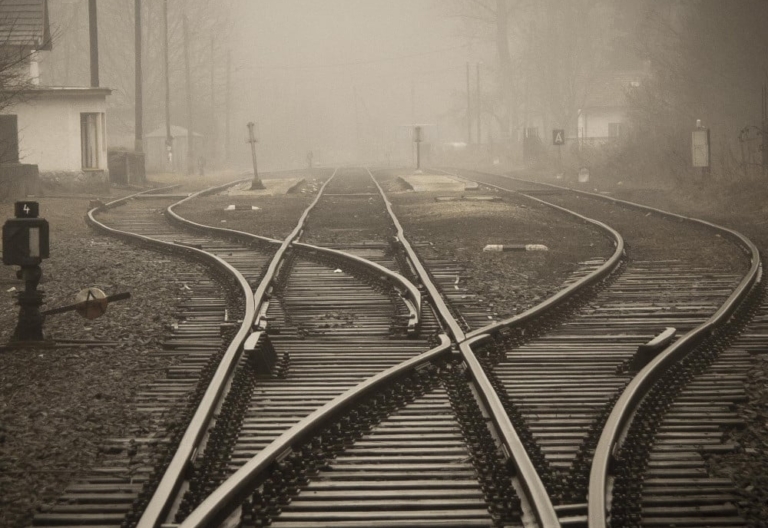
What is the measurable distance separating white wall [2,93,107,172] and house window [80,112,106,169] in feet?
1.49

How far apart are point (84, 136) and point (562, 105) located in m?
35.8

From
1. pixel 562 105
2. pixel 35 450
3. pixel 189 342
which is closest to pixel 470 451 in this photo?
pixel 35 450

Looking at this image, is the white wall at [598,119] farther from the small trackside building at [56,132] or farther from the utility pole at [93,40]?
the small trackside building at [56,132]

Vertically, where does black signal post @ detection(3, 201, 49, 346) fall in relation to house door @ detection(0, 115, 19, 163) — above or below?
below

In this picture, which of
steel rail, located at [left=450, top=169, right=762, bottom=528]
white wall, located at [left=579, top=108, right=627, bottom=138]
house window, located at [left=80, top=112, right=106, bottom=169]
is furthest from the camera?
white wall, located at [left=579, top=108, right=627, bottom=138]

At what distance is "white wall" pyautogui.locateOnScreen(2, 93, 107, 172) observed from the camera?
31734 mm

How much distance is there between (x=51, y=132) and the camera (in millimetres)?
31859

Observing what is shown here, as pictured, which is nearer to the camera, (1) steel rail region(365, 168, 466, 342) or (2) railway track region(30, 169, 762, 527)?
(2) railway track region(30, 169, 762, 527)

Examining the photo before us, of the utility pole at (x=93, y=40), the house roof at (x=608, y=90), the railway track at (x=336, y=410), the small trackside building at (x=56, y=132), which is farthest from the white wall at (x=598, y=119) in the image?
the railway track at (x=336, y=410)

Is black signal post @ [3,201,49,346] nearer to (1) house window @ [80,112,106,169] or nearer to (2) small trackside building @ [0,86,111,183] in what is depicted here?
(2) small trackside building @ [0,86,111,183]

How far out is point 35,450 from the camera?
531 centimetres

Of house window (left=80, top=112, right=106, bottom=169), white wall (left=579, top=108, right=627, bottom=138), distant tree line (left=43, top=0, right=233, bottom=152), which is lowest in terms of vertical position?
house window (left=80, top=112, right=106, bottom=169)

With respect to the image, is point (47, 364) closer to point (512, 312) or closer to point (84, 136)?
point (512, 312)

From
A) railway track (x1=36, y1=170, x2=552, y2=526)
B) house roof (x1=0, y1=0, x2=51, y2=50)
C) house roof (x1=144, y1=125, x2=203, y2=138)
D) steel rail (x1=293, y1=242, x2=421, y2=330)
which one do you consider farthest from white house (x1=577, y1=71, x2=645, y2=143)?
railway track (x1=36, y1=170, x2=552, y2=526)
